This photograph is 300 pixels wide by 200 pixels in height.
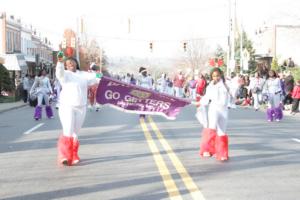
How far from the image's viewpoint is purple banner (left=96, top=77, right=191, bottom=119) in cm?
1084

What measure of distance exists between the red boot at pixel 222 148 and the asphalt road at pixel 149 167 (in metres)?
0.13

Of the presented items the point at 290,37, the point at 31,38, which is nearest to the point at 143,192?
the point at 290,37

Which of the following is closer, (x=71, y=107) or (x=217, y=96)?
(x=71, y=107)

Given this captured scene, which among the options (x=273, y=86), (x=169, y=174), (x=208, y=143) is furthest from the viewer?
(x=273, y=86)

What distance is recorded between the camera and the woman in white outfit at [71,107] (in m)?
10.0

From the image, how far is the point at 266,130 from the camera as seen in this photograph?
1664 cm

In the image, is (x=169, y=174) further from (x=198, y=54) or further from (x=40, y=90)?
(x=198, y=54)

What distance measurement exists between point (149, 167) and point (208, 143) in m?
1.65

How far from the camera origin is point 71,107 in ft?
33.0

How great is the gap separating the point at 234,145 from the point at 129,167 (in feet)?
12.3

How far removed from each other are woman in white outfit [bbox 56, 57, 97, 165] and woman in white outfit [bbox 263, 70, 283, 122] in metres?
11.3

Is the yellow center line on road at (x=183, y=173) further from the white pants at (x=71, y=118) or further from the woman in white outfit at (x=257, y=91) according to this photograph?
the woman in white outfit at (x=257, y=91)

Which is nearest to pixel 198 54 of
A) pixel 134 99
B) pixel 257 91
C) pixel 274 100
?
pixel 257 91

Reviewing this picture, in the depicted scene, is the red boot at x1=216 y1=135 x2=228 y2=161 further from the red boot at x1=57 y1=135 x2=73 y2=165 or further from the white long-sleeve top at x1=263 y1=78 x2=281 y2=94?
the white long-sleeve top at x1=263 y1=78 x2=281 y2=94
